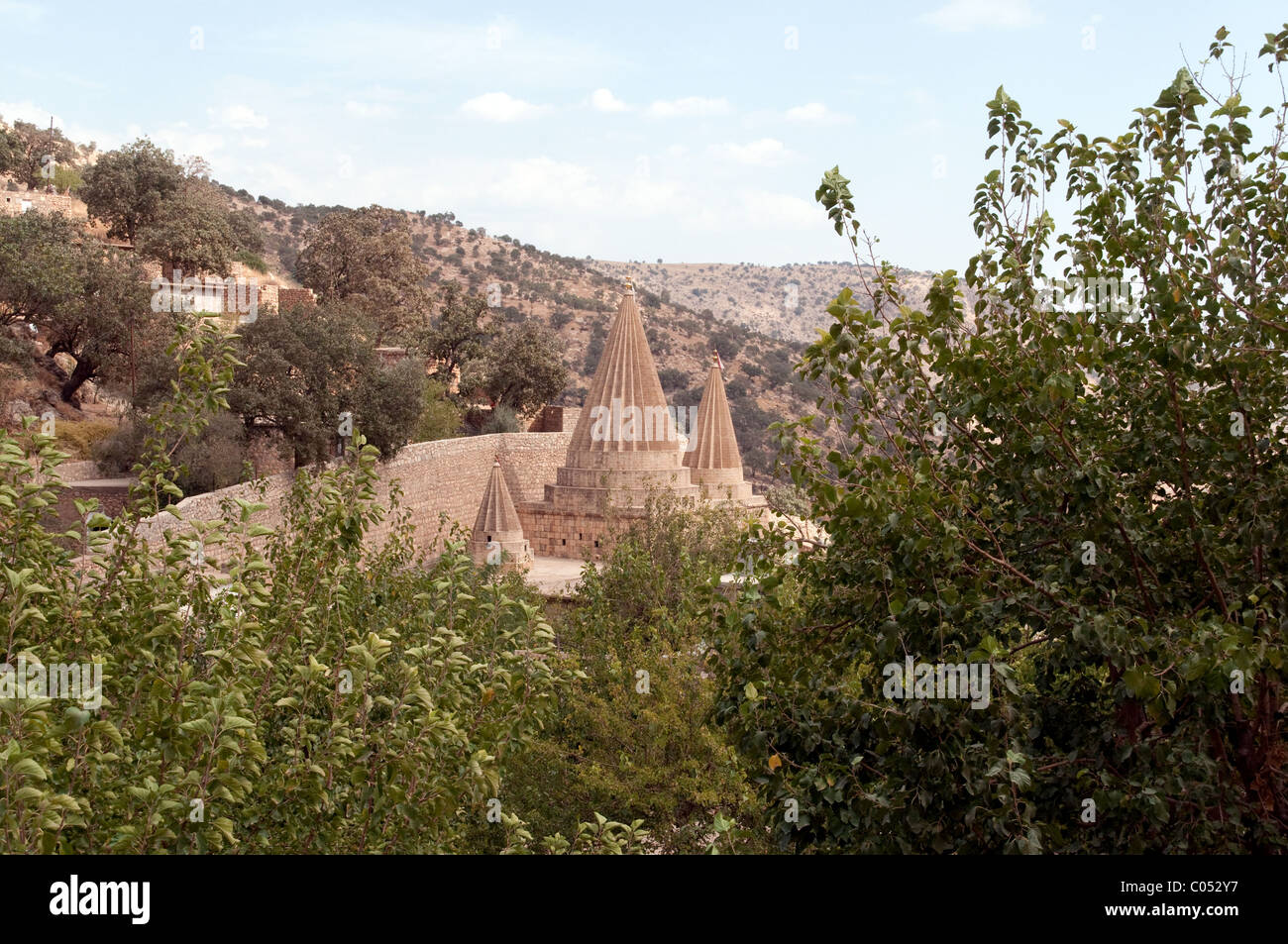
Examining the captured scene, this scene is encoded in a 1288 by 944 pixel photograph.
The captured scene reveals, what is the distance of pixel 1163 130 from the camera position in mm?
5070

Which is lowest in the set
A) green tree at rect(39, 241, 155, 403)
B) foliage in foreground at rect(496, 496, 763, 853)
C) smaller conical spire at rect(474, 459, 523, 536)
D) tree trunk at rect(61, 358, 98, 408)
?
foliage in foreground at rect(496, 496, 763, 853)

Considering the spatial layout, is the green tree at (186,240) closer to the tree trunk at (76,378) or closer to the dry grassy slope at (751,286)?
the tree trunk at (76,378)

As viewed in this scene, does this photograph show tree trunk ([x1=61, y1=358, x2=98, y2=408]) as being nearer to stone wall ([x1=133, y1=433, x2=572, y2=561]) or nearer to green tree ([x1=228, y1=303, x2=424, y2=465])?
green tree ([x1=228, y1=303, x2=424, y2=465])

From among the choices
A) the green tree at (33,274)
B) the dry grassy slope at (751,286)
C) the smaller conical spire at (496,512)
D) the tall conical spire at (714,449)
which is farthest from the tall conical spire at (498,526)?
the dry grassy slope at (751,286)

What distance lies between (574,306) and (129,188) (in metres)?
28.4

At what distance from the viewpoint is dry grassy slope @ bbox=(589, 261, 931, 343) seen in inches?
3312

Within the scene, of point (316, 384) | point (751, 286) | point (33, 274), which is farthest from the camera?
point (751, 286)

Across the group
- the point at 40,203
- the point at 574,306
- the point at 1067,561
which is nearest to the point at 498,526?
the point at 40,203

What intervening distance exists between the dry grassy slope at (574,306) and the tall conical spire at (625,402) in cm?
1637

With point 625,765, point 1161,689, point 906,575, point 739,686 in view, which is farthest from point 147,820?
point 625,765

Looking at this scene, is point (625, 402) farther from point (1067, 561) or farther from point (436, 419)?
point (1067, 561)

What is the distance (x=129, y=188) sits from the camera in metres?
34.3

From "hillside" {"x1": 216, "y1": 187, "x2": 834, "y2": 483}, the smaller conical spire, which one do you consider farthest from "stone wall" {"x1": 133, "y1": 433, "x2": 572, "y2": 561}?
"hillside" {"x1": 216, "y1": 187, "x2": 834, "y2": 483}

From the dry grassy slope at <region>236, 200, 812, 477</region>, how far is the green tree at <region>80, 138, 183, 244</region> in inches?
381
